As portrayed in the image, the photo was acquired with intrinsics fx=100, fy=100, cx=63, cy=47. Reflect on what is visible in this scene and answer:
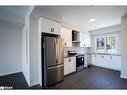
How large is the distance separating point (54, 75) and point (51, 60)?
1.39ft

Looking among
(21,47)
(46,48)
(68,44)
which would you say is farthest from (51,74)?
(21,47)

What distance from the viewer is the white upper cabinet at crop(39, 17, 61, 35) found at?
8.08ft

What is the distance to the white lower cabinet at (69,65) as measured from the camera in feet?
10.8

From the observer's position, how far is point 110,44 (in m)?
4.41

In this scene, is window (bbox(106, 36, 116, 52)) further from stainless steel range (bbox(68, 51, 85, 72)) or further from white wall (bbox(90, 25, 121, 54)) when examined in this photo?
stainless steel range (bbox(68, 51, 85, 72))

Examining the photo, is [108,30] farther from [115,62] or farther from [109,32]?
[115,62]

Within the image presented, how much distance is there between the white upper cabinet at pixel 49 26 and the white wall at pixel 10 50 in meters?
1.84

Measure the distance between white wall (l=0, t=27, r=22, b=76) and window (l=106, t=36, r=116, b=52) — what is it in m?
3.67

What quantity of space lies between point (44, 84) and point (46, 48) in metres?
0.89

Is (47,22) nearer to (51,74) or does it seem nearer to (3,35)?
(51,74)

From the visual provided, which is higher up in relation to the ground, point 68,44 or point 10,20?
point 10,20

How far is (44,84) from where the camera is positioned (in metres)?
2.45

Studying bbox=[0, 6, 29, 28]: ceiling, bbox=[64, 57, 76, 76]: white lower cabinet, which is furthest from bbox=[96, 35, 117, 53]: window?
bbox=[0, 6, 29, 28]: ceiling
